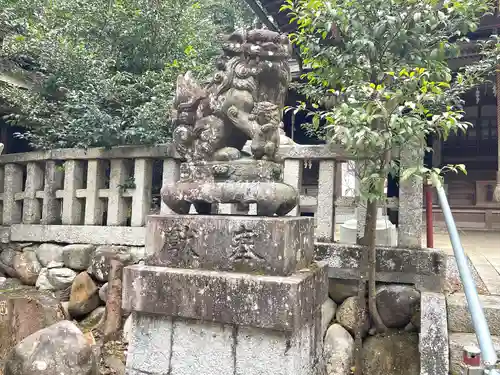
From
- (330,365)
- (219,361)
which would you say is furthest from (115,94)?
(330,365)

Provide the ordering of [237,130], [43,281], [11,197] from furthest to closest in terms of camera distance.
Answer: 1. [11,197]
2. [43,281]
3. [237,130]

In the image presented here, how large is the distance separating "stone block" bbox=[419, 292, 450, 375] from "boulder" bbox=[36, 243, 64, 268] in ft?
12.9

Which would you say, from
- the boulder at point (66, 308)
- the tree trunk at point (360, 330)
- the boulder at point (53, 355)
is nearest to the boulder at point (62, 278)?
the boulder at point (66, 308)

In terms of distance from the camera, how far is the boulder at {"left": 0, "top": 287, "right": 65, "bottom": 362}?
3.84 m

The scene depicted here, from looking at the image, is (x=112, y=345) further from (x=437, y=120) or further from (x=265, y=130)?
(x=437, y=120)

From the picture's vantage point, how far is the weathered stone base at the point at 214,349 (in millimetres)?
2338

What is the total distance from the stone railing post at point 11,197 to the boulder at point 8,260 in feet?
1.20

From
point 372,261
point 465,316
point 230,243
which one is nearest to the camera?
point 230,243

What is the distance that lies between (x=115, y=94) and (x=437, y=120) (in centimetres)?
354

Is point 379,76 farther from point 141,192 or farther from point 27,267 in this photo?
point 27,267

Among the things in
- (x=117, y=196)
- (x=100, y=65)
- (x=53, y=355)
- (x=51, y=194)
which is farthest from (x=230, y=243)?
(x=100, y=65)

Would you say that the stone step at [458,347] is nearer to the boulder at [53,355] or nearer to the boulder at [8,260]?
the boulder at [53,355]

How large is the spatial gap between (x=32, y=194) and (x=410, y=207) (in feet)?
14.7

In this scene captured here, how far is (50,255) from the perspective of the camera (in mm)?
4680
